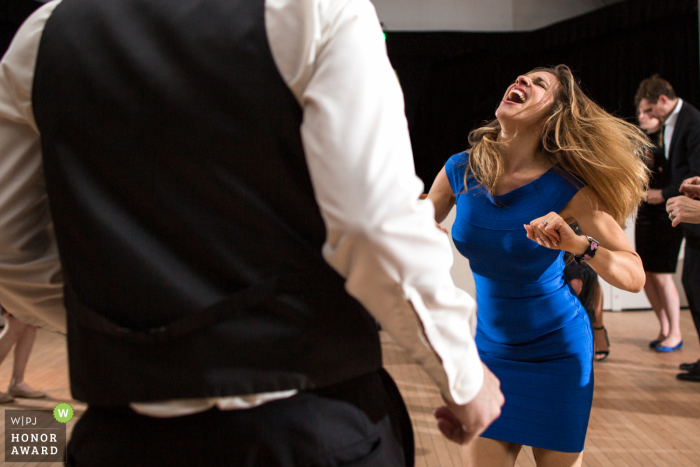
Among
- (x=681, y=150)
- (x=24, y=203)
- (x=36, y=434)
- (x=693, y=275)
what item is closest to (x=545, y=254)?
(x=24, y=203)

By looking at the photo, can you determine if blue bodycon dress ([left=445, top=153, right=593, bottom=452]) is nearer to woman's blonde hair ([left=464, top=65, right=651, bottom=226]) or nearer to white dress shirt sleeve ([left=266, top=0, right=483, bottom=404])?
woman's blonde hair ([left=464, top=65, right=651, bottom=226])

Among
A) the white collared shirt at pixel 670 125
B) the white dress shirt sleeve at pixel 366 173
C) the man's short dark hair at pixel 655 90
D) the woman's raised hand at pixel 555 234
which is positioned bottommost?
the white collared shirt at pixel 670 125

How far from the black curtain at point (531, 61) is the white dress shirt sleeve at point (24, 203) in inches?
300

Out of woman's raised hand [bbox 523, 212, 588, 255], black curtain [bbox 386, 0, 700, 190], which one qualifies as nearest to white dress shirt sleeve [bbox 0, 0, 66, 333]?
woman's raised hand [bbox 523, 212, 588, 255]

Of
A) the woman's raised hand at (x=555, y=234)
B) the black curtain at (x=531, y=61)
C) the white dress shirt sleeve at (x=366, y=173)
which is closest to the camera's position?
the white dress shirt sleeve at (x=366, y=173)

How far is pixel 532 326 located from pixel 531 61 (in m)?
7.62

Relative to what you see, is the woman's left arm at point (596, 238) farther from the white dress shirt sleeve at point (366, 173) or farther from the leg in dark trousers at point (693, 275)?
the leg in dark trousers at point (693, 275)

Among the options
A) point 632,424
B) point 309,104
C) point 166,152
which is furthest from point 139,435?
point 632,424

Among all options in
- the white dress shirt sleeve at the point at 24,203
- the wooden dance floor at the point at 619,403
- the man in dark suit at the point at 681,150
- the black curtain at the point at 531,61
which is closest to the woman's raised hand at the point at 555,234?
the white dress shirt sleeve at the point at 24,203

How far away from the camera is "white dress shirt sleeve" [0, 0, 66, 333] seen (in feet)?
2.34

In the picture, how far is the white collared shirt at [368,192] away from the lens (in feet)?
1.95

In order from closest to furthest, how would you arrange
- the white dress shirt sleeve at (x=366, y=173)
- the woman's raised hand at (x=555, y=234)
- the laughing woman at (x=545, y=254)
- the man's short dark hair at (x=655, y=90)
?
the white dress shirt sleeve at (x=366, y=173)
the woman's raised hand at (x=555, y=234)
the laughing woman at (x=545, y=254)
the man's short dark hair at (x=655, y=90)

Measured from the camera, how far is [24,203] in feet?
2.62

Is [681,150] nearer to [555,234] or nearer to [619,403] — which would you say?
[619,403]
